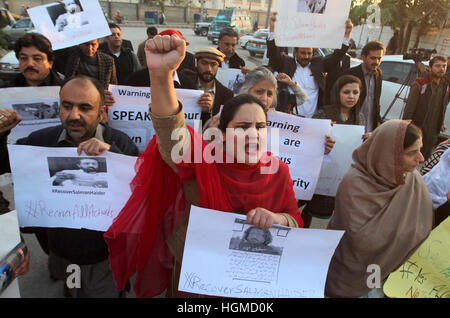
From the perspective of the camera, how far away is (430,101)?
506cm

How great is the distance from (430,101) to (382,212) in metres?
4.17

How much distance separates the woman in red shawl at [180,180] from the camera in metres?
1.35

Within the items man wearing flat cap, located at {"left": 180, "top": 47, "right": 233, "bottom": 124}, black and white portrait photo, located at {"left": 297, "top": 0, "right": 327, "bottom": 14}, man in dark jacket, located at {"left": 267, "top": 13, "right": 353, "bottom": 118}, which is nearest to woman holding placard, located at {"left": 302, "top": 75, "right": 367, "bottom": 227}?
man in dark jacket, located at {"left": 267, "top": 13, "right": 353, "bottom": 118}

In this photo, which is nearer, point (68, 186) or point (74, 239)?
point (68, 186)

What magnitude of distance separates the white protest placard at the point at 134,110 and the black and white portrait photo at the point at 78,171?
0.98m

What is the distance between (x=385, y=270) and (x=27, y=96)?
10.0ft

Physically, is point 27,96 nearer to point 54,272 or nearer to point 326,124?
point 54,272

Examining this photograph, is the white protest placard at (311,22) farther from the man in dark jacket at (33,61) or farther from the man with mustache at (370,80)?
the man in dark jacket at (33,61)

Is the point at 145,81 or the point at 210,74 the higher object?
the point at 210,74

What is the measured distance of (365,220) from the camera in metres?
1.94

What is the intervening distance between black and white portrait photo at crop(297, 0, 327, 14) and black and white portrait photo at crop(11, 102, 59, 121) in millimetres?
2664

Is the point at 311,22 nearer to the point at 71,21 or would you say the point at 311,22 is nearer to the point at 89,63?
the point at 71,21

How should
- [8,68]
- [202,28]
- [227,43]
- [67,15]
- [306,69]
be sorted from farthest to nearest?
[202,28] < [8,68] < [227,43] < [306,69] < [67,15]

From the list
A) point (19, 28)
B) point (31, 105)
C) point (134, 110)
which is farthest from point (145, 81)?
point (19, 28)
